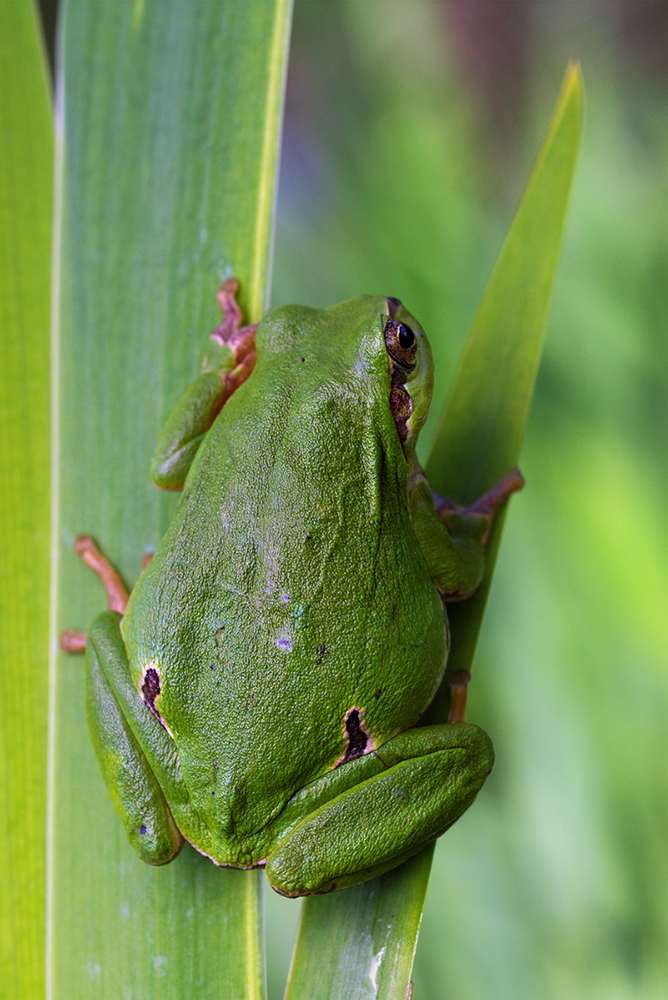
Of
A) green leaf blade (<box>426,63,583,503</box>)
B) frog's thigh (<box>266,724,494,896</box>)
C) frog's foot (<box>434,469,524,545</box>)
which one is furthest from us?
frog's foot (<box>434,469,524,545</box>)

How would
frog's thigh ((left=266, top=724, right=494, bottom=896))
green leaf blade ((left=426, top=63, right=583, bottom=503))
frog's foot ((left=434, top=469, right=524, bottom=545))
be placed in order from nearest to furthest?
frog's thigh ((left=266, top=724, right=494, bottom=896)), green leaf blade ((left=426, top=63, right=583, bottom=503)), frog's foot ((left=434, top=469, right=524, bottom=545))

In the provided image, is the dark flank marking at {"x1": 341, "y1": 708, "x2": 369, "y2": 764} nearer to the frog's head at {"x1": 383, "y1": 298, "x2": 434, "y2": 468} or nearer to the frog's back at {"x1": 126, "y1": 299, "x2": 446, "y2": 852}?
the frog's back at {"x1": 126, "y1": 299, "x2": 446, "y2": 852}

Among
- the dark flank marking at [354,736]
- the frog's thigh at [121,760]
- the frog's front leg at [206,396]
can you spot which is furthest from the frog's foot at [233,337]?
the dark flank marking at [354,736]

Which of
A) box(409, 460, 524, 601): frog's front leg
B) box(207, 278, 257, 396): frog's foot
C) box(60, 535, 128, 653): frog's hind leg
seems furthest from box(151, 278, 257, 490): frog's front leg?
box(409, 460, 524, 601): frog's front leg

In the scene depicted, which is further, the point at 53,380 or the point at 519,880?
the point at 519,880

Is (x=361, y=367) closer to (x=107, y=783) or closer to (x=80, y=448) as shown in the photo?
(x=80, y=448)

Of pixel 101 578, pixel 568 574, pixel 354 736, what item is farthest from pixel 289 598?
pixel 568 574

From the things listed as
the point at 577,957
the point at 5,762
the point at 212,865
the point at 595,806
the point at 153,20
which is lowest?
the point at 577,957

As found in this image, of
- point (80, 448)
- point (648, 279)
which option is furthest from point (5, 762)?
point (648, 279)
